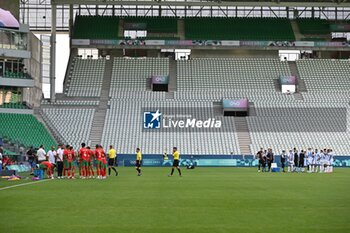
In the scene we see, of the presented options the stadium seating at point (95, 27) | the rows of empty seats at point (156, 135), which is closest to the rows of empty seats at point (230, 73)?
the rows of empty seats at point (156, 135)

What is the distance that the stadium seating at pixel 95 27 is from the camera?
72.9 meters

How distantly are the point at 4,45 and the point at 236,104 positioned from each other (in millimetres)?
24427

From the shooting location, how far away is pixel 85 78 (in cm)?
7162

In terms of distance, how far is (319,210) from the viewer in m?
16.2

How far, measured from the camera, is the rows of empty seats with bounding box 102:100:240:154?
6228cm

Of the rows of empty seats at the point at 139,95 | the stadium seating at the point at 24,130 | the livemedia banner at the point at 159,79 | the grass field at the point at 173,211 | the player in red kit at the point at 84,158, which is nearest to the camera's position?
the grass field at the point at 173,211

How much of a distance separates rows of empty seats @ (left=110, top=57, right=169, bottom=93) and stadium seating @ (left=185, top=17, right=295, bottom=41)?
191 inches

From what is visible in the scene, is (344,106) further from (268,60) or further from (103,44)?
(103,44)

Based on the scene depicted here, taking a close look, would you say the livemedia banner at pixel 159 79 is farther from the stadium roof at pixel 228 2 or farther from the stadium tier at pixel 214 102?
the stadium roof at pixel 228 2

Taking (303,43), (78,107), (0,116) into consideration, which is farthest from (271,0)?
(0,116)

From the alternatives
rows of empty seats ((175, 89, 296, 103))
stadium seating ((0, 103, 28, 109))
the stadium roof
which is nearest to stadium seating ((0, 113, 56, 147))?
stadium seating ((0, 103, 28, 109))

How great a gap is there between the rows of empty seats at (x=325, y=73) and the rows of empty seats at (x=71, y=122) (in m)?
24.9

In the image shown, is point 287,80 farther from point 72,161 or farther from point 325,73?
point 72,161

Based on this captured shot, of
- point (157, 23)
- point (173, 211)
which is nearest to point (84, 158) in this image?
point (173, 211)
